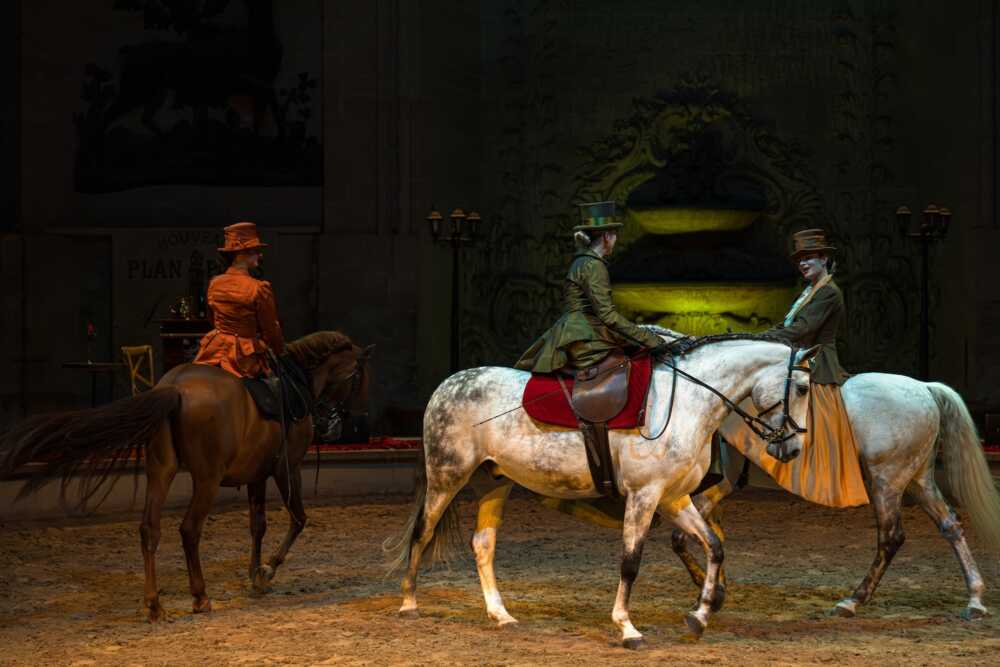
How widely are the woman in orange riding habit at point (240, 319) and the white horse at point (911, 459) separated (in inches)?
114

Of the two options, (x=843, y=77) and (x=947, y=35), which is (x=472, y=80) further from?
(x=947, y=35)

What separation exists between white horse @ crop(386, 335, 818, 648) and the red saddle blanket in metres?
0.06

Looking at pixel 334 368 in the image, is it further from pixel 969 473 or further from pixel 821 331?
pixel 969 473

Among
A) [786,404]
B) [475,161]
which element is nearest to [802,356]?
[786,404]

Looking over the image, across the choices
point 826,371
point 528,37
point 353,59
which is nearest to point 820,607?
point 826,371

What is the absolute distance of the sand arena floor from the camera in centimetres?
710

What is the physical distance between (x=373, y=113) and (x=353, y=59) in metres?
Result: 0.75

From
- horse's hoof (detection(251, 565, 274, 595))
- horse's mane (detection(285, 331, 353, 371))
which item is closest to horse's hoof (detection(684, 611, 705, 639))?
horse's hoof (detection(251, 565, 274, 595))

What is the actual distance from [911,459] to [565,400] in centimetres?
221

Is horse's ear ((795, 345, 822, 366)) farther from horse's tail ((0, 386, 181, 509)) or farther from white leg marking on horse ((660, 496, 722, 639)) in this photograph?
horse's tail ((0, 386, 181, 509))

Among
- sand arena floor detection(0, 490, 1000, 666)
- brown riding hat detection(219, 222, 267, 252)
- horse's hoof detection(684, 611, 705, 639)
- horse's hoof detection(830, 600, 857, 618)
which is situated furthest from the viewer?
brown riding hat detection(219, 222, 267, 252)

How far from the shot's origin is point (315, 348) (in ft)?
30.2

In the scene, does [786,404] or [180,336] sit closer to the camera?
[786,404]

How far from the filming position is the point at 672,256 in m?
19.0
